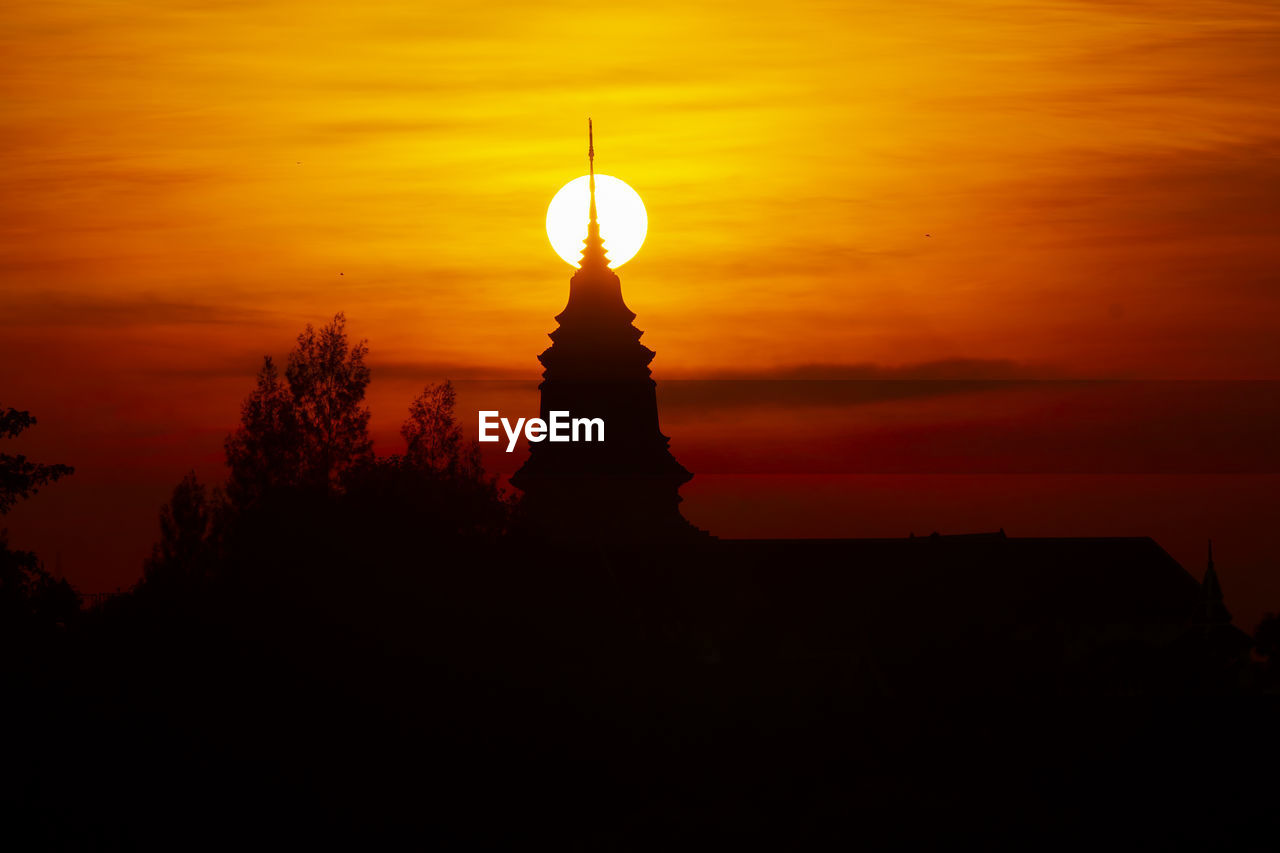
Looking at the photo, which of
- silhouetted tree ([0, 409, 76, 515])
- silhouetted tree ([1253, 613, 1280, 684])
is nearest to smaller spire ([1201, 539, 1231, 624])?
silhouetted tree ([1253, 613, 1280, 684])

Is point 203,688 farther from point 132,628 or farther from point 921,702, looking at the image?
point 921,702

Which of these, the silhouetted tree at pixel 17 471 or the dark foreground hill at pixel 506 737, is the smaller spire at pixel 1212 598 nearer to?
the dark foreground hill at pixel 506 737

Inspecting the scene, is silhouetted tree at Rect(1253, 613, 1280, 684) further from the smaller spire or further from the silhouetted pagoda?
the silhouetted pagoda

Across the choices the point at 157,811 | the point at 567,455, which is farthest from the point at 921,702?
the point at 567,455

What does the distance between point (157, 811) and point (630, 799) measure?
12.4 m

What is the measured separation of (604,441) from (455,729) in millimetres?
76328

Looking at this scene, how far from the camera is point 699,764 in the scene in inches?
2354

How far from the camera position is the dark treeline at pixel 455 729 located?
49.2 meters

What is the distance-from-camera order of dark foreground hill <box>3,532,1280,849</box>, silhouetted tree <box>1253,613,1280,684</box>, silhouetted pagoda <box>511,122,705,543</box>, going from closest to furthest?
dark foreground hill <box>3,532,1280,849</box>
silhouetted tree <box>1253,613,1280,684</box>
silhouetted pagoda <box>511,122,705,543</box>

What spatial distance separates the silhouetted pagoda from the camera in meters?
125

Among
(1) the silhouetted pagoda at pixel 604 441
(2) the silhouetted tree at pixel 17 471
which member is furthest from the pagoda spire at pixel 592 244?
(2) the silhouetted tree at pixel 17 471

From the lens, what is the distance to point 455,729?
2076 inches

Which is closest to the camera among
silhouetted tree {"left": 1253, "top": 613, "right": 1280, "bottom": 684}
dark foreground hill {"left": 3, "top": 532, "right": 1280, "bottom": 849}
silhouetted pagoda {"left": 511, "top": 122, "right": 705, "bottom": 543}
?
dark foreground hill {"left": 3, "top": 532, "right": 1280, "bottom": 849}

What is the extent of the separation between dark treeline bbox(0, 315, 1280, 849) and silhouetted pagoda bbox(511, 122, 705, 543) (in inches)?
1888
